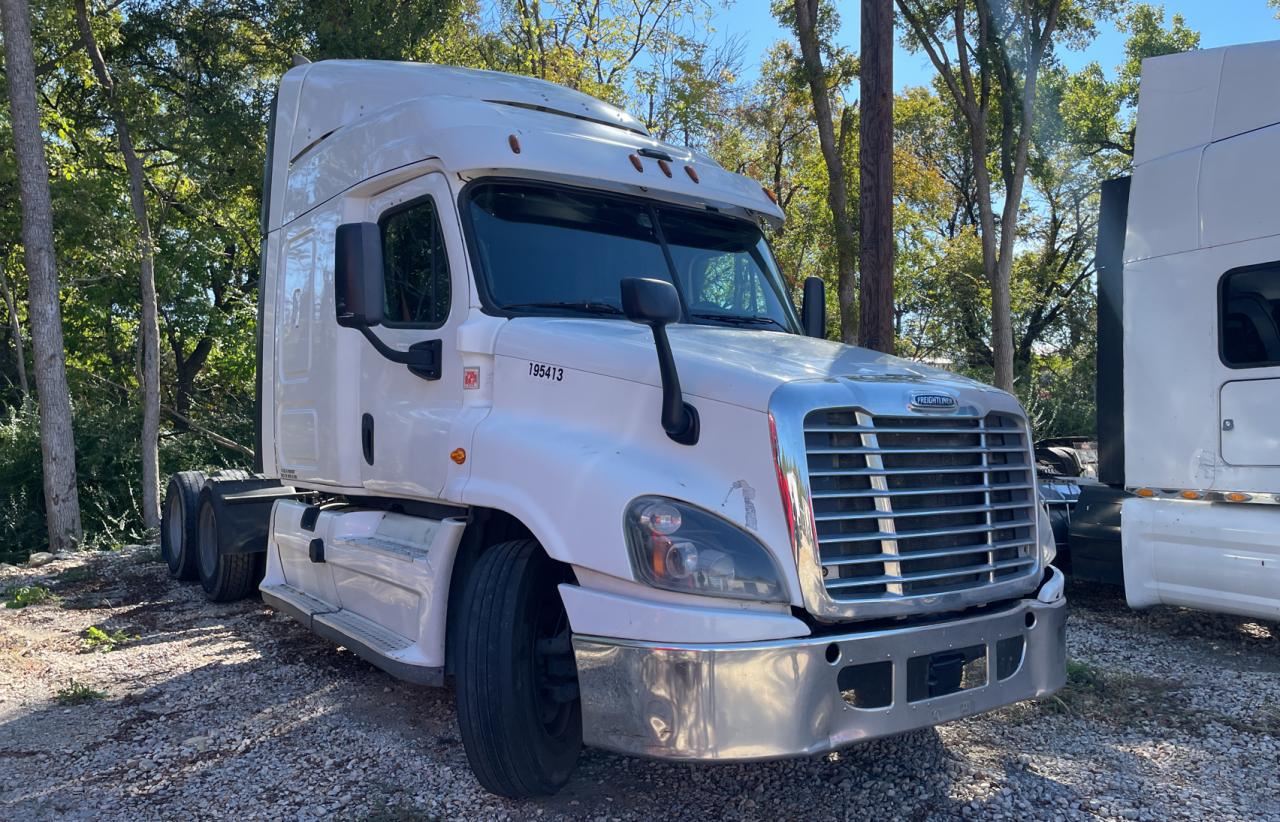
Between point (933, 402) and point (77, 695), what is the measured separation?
16.2 feet

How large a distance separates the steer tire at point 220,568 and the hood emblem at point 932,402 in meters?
6.35

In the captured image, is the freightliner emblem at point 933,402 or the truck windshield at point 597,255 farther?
the truck windshield at point 597,255

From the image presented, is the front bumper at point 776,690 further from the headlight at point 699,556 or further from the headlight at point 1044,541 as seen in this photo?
the headlight at point 1044,541

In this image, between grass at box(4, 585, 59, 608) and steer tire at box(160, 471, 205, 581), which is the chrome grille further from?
grass at box(4, 585, 59, 608)

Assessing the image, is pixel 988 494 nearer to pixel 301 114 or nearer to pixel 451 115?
pixel 451 115

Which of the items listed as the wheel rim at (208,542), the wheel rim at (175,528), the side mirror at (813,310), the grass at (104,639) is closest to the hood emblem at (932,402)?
the side mirror at (813,310)

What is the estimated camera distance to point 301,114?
6480mm

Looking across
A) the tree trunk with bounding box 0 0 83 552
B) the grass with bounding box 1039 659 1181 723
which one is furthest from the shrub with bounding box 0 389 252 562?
the grass with bounding box 1039 659 1181 723

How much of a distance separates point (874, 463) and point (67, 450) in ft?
43.9

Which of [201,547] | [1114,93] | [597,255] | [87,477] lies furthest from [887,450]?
[1114,93]

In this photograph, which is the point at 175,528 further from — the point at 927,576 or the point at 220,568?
the point at 927,576

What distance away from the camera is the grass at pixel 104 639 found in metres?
6.90

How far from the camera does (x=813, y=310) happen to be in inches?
224

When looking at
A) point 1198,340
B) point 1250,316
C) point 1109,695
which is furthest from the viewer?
point 1198,340
